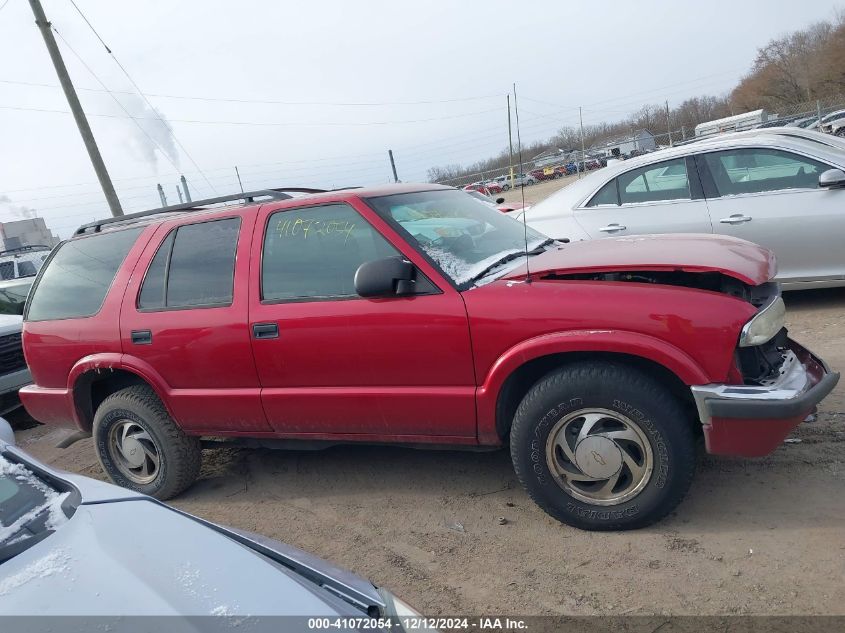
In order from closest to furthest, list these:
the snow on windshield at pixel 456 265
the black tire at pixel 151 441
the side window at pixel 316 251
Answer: the snow on windshield at pixel 456 265 < the side window at pixel 316 251 < the black tire at pixel 151 441

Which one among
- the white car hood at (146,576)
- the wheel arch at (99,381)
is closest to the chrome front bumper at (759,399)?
the white car hood at (146,576)

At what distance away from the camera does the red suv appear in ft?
9.37

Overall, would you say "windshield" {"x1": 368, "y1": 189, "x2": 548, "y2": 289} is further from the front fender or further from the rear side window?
the rear side window

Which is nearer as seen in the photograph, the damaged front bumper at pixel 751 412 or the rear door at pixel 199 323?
Answer: the damaged front bumper at pixel 751 412

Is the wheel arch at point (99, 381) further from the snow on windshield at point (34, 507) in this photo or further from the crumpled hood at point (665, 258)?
A: the crumpled hood at point (665, 258)

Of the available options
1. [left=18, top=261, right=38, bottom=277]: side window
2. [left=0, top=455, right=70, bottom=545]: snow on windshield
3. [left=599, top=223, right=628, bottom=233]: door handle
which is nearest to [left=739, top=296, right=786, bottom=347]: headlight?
[left=0, top=455, right=70, bottom=545]: snow on windshield

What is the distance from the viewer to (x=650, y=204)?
20.2ft

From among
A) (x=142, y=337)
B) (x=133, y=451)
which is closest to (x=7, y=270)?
(x=133, y=451)

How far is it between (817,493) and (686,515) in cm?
63

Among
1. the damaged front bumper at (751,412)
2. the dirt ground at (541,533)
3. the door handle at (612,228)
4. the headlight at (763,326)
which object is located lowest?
the dirt ground at (541,533)

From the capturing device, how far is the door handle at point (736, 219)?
18.8 ft

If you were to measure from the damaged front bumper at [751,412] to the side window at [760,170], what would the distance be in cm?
354

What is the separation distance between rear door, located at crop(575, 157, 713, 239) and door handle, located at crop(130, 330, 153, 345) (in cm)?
412

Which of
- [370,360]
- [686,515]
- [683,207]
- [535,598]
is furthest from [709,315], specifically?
[683,207]
